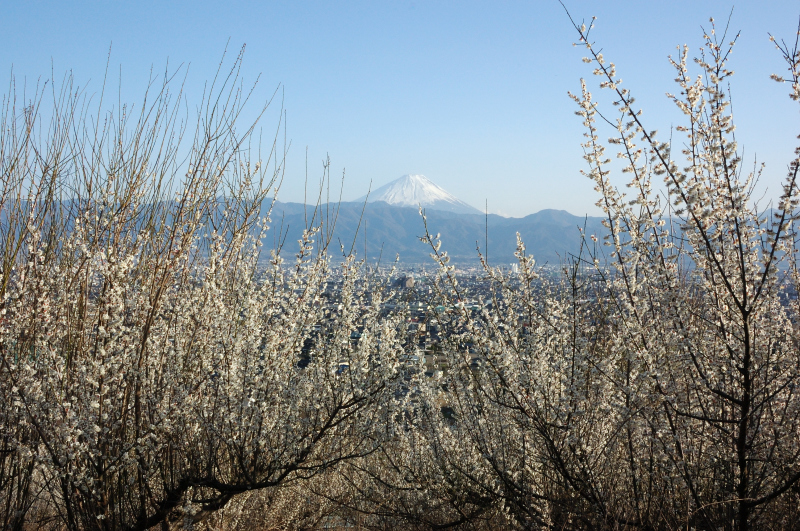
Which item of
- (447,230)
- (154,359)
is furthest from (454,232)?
(154,359)

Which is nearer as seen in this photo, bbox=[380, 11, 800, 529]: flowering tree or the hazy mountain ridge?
bbox=[380, 11, 800, 529]: flowering tree

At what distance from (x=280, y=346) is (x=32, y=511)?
9.48 feet

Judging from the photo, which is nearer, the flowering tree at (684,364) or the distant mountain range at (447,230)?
the flowering tree at (684,364)

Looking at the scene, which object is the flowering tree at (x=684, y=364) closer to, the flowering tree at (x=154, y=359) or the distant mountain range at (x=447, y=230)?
the flowering tree at (x=154, y=359)

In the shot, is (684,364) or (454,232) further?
(454,232)

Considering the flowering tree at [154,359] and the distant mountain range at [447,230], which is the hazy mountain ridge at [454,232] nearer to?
the distant mountain range at [447,230]

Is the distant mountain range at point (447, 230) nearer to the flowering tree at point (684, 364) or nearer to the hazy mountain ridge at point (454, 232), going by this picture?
the hazy mountain ridge at point (454, 232)

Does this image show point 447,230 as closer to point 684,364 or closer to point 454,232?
point 454,232

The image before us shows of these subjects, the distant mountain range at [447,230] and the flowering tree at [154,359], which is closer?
the flowering tree at [154,359]

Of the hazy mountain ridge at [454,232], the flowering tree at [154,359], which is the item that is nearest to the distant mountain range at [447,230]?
the hazy mountain ridge at [454,232]

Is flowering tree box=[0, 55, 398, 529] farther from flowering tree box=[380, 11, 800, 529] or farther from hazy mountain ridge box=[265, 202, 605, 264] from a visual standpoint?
hazy mountain ridge box=[265, 202, 605, 264]

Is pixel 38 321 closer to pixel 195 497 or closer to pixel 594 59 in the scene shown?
pixel 195 497

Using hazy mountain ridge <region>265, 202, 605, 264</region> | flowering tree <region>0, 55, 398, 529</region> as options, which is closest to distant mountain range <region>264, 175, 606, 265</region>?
hazy mountain ridge <region>265, 202, 605, 264</region>

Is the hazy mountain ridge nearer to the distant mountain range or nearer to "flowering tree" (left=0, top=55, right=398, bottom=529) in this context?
the distant mountain range
